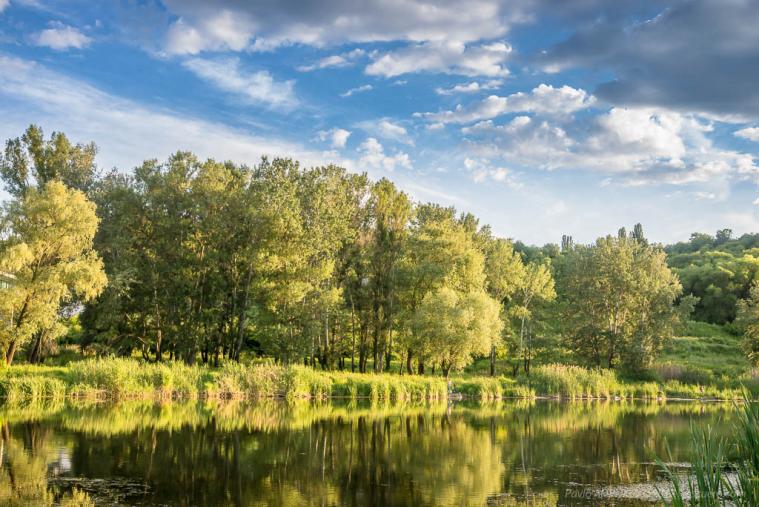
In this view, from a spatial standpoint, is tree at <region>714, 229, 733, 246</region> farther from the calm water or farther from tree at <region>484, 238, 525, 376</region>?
the calm water

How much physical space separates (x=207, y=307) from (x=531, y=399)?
29.2 metres

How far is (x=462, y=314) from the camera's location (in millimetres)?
56562

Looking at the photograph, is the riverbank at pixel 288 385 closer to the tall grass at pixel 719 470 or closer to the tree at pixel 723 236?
the tall grass at pixel 719 470

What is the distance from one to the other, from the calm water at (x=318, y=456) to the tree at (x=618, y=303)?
1127 inches

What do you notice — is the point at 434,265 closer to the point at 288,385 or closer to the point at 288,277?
the point at 288,277

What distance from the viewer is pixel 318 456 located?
23.8m

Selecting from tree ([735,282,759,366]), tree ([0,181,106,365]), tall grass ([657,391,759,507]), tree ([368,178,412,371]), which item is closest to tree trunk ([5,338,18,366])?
tree ([0,181,106,365])

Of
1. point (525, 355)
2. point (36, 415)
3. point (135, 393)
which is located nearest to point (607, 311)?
point (525, 355)

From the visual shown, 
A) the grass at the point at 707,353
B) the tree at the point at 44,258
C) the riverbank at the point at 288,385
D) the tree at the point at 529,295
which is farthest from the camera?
the tree at the point at 529,295

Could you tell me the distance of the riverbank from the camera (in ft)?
129

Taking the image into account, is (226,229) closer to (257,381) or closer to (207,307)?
(207,307)

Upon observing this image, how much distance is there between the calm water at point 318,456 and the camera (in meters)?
17.6

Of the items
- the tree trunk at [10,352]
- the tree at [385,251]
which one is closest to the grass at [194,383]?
the tree trunk at [10,352]

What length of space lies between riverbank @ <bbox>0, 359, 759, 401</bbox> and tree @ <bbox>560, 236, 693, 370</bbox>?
554cm
